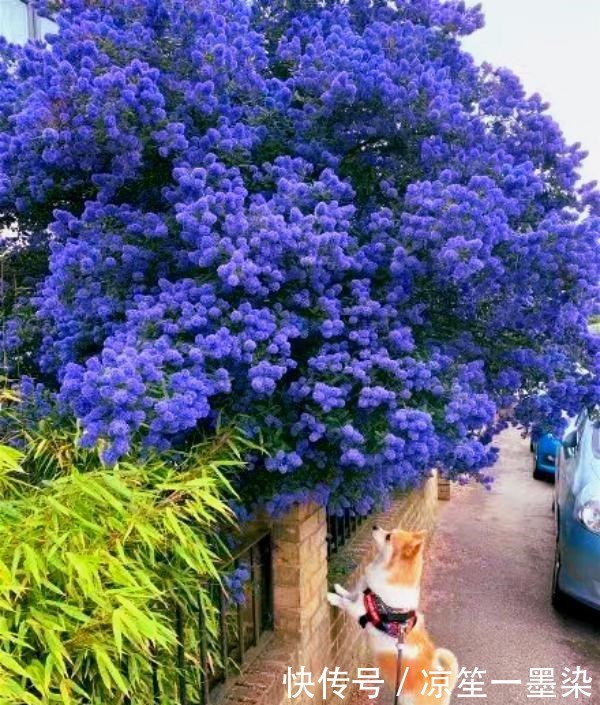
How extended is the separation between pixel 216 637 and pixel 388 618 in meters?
0.78

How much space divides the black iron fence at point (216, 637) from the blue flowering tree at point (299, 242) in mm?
438

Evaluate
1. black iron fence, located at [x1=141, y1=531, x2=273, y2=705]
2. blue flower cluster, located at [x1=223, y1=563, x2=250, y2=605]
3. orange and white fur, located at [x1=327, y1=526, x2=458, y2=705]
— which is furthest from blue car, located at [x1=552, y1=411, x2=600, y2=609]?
blue flower cluster, located at [x1=223, y1=563, x2=250, y2=605]

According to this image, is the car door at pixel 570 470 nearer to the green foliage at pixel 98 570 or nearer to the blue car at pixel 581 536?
the blue car at pixel 581 536

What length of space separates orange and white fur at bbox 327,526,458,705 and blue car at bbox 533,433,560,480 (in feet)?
16.6

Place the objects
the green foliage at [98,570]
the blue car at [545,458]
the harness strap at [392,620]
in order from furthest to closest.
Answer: the blue car at [545,458] < the harness strap at [392,620] < the green foliage at [98,570]

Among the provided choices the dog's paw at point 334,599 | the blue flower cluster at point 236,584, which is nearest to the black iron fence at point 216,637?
the blue flower cluster at point 236,584

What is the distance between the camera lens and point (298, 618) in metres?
3.26

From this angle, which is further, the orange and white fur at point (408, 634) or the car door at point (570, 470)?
the car door at point (570, 470)

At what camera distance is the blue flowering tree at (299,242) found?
2.50m

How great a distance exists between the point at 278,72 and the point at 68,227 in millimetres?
1273

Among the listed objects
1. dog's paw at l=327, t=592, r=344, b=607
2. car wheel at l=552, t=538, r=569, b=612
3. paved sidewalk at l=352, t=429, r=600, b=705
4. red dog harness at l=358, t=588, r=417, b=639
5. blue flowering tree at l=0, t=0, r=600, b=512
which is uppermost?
blue flowering tree at l=0, t=0, r=600, b=512

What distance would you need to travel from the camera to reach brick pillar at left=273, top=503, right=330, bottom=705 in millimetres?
3207

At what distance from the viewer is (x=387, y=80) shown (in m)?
2.74

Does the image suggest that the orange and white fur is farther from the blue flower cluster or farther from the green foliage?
the green foliage
